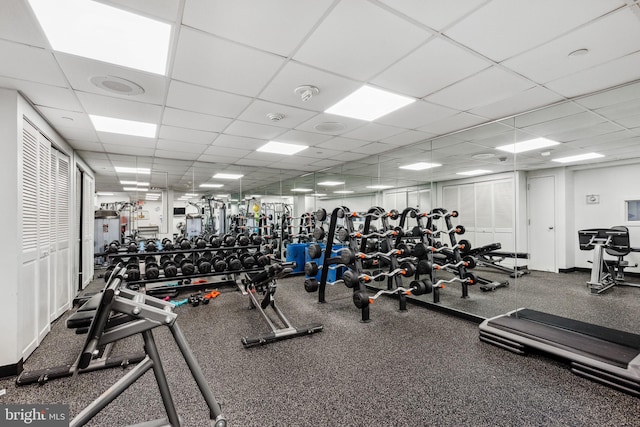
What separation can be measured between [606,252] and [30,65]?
792cm

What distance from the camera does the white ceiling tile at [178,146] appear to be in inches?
182

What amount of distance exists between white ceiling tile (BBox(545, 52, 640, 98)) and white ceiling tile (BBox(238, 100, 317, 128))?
8.42 feet

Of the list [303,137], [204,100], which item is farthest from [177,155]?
[204,100]

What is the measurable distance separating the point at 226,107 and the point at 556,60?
10.4 feet

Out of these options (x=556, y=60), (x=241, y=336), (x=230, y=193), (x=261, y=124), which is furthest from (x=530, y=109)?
(x=230, y=193)

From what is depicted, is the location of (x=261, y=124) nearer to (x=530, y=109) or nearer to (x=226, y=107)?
(x=226, y=107)

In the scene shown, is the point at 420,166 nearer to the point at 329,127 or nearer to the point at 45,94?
the point at 329,127

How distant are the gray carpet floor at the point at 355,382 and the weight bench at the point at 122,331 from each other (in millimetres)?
395

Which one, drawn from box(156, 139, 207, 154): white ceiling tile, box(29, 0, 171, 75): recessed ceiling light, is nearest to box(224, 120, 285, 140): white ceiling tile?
box(156, 139, 207, 154): white ceiling tile

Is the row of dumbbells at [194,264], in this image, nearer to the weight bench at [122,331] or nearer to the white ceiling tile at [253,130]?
the white ceiling tile at [253,130]

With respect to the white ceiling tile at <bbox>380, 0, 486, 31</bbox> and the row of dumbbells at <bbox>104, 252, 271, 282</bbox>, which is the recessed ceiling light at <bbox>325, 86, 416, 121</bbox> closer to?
the white ceiling tile at <bbox>380, 0, 486, 31</bbox>

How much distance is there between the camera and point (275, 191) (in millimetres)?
8117

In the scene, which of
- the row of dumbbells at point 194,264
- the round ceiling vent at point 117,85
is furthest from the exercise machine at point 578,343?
the round ceiling vent at point 117,85

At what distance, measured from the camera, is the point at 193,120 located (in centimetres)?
365
